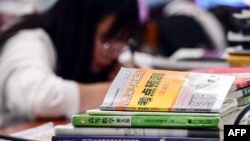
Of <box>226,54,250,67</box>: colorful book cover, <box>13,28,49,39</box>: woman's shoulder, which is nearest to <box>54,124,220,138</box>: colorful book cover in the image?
<box>226,54,250,67</box>: colorful book cover

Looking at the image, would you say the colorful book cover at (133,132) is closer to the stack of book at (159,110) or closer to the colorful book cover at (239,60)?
the stack of book at (159,110)

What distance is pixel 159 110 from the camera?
2.67 feet

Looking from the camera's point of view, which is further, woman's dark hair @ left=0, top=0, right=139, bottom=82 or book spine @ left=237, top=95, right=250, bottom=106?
woman's dark hair @ left=0, top=0, right=139, bottom=82

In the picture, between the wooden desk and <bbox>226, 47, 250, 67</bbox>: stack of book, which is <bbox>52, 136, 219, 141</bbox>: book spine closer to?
the wooden desk

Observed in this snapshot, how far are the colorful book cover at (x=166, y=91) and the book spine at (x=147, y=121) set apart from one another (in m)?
0.02

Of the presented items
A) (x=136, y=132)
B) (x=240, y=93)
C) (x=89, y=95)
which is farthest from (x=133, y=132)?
(x=89, y=95)

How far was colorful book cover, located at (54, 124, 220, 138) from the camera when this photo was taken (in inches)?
30.5

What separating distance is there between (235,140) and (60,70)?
3.56 ft

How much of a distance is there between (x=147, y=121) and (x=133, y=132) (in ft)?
0.08

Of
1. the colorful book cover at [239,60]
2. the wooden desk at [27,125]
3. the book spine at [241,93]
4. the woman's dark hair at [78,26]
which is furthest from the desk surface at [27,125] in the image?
the book spine at [241,93]

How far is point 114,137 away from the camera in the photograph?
0.81 m

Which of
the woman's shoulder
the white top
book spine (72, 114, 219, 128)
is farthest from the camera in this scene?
the woman's shoulder

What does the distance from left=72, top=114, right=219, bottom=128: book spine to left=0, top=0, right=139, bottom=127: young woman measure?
80cm

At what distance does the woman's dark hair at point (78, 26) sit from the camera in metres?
1.80
